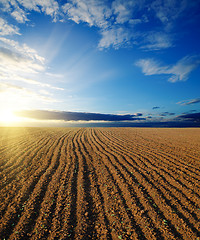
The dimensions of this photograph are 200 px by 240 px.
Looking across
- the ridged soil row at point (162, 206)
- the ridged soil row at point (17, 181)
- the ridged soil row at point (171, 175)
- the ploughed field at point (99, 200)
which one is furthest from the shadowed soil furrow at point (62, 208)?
the ridged soil row at point (171, 175)

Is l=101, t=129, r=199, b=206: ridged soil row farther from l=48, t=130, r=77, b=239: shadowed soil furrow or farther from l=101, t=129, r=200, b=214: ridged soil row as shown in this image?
l=48, t=130, r=77, b=239: shadowed soil furrow

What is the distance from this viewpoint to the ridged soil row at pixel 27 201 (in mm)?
4492

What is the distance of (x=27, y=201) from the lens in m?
5.66

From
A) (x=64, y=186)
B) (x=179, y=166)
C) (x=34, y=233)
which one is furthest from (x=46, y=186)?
(x=179, y=166)

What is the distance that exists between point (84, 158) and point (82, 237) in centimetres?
726

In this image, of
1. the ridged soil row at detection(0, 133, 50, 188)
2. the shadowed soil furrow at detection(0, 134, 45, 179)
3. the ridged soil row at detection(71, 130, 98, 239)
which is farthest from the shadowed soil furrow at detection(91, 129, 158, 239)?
the shadowed soil furrow at detection(0, 134, 45, 179)

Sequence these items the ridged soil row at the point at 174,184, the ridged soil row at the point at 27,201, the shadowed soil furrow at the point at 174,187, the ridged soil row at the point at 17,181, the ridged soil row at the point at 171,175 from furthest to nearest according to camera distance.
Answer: the ridged soil row at the point at 171,175
the ridged soil row at the point at 17,181
the ridged soil row at the point at 174,184
the shadowed soil furrow at the point at 174,187
the ridged soil row at the point at 27,201

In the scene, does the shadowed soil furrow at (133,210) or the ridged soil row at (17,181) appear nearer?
the shadowed soil furrow at (133,210)

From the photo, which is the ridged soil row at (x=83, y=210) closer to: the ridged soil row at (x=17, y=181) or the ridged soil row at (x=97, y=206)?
the ridged soil row at (x=97, y=206)

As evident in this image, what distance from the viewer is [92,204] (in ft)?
18.3

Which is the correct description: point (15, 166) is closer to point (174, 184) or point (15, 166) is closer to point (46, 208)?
point (46, 208)

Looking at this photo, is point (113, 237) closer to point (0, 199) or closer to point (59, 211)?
point (59, 211)

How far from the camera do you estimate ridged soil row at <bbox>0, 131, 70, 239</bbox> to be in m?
4.49

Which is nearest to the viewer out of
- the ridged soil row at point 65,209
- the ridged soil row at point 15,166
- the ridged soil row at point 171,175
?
the ridged soil row at point 65,209
